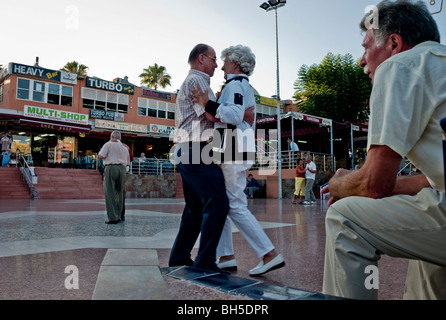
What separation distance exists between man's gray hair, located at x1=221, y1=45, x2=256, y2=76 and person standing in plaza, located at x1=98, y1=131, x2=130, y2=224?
371cm

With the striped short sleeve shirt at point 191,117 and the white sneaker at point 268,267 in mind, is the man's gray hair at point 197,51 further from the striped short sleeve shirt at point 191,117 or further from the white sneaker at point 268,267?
the white sneaker at point 268,267

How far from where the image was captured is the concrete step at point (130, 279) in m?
1.12

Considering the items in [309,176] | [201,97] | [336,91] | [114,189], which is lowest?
[114,189]

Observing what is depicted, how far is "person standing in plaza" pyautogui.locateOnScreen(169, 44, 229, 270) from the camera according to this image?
240 centimetres

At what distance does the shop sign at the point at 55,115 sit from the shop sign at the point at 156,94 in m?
5.74

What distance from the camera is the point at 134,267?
1455mm

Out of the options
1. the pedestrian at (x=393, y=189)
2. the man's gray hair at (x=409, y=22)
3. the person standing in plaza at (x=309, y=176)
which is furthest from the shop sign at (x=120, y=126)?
the pedestrian at (x=393, y=189)

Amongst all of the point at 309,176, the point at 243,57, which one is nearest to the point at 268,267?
the point at 243,57

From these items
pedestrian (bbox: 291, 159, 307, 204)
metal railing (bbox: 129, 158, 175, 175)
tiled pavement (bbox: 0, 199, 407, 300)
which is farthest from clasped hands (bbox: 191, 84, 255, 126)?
metal railing (bbox: 129, 158, 175, 175)

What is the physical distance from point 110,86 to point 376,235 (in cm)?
2934

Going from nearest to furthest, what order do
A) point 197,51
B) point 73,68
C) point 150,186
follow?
point 197,51
point 150,186
point 73,68

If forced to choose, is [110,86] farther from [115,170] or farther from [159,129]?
[115,170]

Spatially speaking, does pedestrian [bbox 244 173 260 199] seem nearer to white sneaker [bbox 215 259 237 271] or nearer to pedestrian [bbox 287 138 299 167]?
pedestrian [bbox 287 138 299 167]
